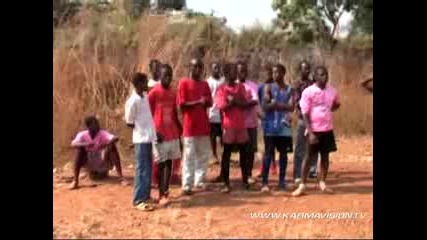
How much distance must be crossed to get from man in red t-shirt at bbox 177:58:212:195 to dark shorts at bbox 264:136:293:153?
61 cm

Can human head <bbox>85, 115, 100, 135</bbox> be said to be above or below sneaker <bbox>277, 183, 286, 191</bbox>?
above

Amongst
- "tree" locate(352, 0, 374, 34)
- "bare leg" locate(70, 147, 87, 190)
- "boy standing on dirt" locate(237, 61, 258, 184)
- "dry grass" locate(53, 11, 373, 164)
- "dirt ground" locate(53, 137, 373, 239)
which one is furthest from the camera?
"tree" locate(352, 0, 374, 34)

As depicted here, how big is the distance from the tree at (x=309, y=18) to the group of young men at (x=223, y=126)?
159 inches

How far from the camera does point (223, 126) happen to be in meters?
6.59

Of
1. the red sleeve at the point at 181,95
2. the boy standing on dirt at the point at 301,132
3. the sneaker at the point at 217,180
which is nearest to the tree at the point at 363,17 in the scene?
the boy standing on dirt at the point at 301,132

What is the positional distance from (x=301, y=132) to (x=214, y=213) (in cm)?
163

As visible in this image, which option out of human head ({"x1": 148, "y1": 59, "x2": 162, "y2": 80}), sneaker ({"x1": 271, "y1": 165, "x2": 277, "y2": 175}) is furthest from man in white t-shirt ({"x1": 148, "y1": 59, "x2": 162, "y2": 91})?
sneaker ({"x1": 271, "y1": 165, "x2": 277, "y2": 175})

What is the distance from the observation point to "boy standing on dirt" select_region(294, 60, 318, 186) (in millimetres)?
6617

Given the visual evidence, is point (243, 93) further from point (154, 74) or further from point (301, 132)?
point (154, 74)

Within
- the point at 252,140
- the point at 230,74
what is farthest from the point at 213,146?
the point at 230,74

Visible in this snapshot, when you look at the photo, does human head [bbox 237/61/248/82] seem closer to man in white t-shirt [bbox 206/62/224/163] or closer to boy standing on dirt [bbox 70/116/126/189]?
man in white t-shirt [bbox 206/62/224/163]
